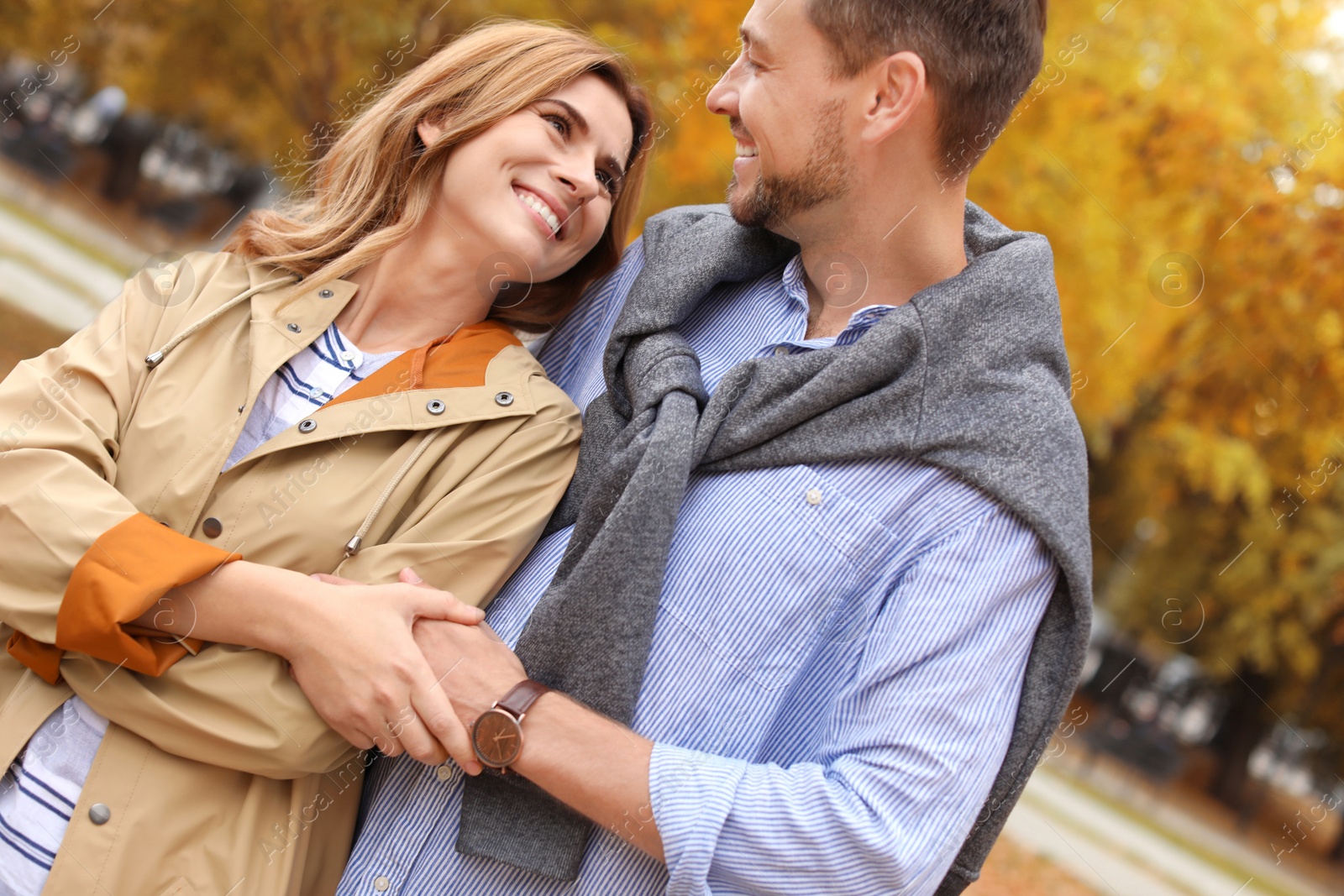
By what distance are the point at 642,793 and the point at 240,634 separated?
791mm

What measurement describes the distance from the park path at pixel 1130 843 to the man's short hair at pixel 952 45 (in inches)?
276

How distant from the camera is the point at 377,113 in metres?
2.93

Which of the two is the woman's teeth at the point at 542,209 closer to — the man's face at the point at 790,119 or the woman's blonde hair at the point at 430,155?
the woman's blonde hair at the point at 430,155

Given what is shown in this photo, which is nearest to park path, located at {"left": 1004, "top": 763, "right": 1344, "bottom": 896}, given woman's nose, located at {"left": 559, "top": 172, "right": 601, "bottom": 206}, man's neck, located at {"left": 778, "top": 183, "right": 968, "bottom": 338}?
man's neck, located at {"left": 778, "top": 183, "right": 968, "bottom": 338}

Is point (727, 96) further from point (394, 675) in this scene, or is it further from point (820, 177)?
point (394, 675)

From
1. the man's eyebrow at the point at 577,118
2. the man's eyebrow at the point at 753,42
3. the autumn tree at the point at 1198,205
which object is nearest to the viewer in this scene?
the man's eyebrow at the point at 753,42

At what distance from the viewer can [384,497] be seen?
2281mm

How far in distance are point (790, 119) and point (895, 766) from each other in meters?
1.44

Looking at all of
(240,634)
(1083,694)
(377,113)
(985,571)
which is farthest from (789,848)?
(1083,694)

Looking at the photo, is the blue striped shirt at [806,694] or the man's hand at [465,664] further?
the man's hand at [465,664]

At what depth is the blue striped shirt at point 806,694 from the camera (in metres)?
1.98

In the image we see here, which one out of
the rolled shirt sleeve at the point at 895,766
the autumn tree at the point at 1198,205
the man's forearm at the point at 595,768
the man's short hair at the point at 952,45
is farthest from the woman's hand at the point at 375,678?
the autumn tree at the point at 1198,205

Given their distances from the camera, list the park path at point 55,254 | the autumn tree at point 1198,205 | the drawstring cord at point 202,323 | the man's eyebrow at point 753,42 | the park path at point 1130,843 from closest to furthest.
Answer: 1. the drawstring cord at point 202,323
2. the man's eyebrow at point 753,42
3. the autumn tree at point 1198,205
4. the park path at point 1130,843
5. the park path at point 55,254

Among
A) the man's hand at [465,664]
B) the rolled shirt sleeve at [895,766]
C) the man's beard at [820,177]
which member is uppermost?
the man's beard at [820,177]
